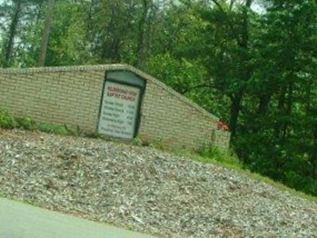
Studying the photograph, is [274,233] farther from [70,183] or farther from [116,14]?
[116,14]

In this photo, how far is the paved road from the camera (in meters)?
8.92

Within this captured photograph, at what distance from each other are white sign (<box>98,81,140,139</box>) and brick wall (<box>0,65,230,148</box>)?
0.83 ft

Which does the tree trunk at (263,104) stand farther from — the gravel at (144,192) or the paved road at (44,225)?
the paved road at (44,225)

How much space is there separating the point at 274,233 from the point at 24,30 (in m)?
60.4

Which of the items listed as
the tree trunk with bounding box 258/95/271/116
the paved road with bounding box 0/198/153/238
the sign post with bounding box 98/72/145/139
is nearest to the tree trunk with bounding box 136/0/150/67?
the tree trunk with bounding box 258/95/271/116

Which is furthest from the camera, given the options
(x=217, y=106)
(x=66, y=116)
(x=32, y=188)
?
(x=217, y=106)

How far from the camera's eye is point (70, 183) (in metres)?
14.5

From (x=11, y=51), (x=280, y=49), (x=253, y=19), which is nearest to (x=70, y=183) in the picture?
(x=280, y=49)

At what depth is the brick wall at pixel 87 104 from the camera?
2323cm

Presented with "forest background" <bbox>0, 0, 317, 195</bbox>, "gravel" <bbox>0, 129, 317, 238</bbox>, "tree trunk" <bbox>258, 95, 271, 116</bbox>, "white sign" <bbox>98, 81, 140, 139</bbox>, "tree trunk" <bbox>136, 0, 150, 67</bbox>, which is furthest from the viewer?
"tree trunk" <bbox>136, 0, 150, 67</bbox>

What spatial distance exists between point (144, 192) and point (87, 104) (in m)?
9.64

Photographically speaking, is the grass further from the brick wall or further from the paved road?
the paved road

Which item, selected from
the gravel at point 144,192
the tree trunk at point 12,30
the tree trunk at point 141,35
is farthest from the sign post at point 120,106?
the tree trunk at point 12,30

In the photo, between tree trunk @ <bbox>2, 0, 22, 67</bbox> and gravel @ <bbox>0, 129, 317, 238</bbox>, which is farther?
tree trunk @ <bbox>2, 0, 22, 67</bbox>
